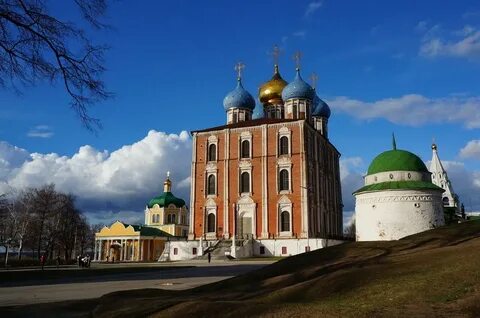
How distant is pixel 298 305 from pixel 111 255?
66.6m

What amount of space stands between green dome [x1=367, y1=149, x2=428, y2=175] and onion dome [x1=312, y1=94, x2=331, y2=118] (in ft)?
→ 70.9

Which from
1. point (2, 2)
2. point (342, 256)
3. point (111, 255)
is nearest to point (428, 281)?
point (342, 256)

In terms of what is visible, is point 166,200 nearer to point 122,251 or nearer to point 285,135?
point 122,251

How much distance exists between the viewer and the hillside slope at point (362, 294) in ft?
21.2

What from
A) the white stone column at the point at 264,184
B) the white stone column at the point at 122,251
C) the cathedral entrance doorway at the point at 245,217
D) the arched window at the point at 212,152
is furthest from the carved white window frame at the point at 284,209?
the white stone column at the point at 122,251

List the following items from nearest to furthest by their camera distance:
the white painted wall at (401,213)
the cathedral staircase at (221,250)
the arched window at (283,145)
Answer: the white painted wall at (401,213) → the cathedral staircase at (221,250) → the arched window at (283,145)

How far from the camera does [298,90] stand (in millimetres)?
60281

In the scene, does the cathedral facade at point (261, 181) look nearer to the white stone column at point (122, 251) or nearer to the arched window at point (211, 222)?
the arched window at point (211, 222)

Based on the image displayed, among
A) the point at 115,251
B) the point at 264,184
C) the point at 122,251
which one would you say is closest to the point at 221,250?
the point at 264,184

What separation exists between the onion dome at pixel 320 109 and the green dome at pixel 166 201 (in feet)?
89.2

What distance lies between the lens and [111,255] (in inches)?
2746

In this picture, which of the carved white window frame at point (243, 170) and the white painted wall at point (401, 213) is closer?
the white painted wall at point (401, 213)

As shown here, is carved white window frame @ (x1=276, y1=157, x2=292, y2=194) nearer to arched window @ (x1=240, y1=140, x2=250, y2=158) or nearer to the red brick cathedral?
the red brick cathedral

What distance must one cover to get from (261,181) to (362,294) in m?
45.8
